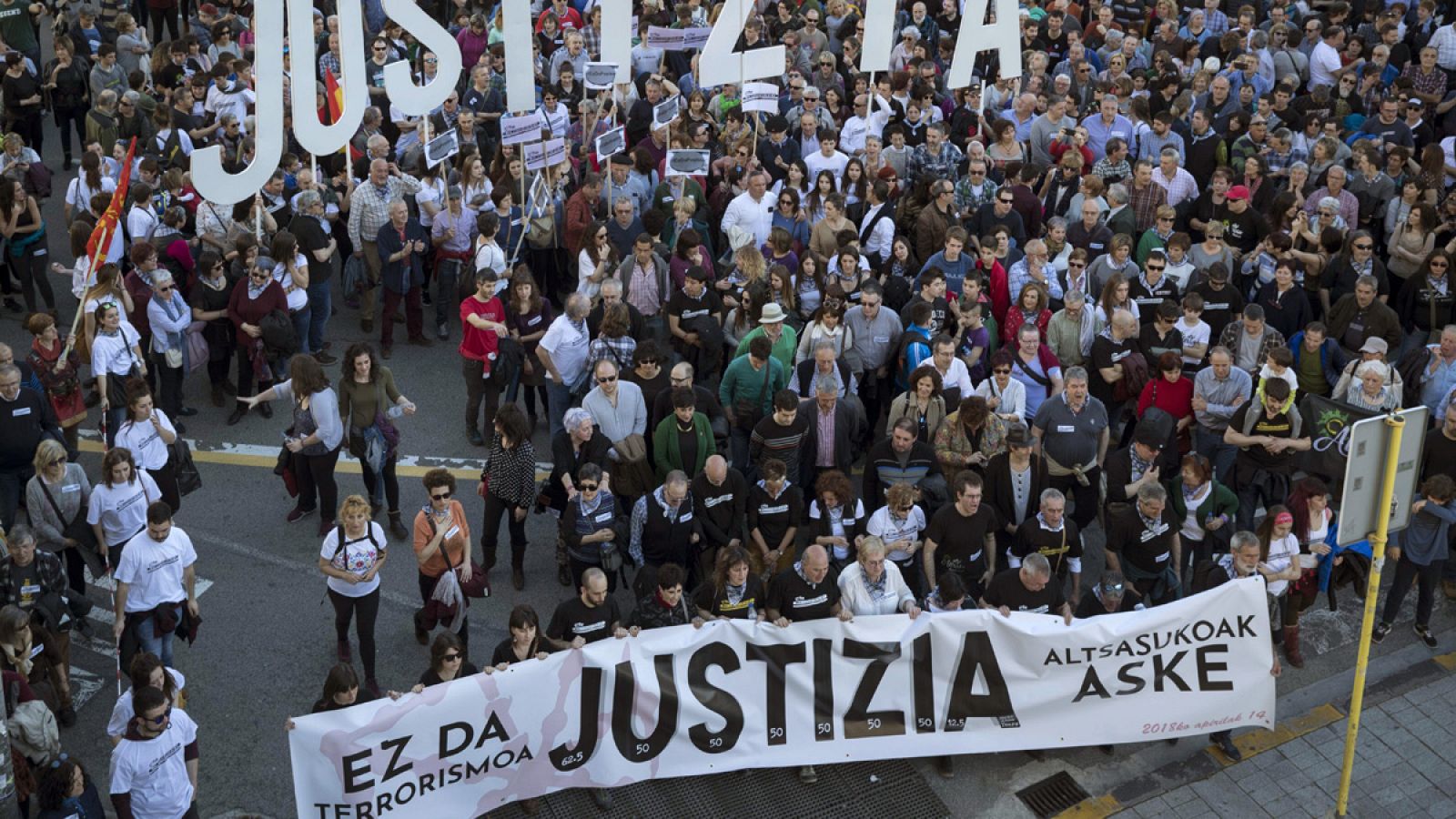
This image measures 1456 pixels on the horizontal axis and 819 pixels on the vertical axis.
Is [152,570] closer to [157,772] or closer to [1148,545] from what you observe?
[157,772]

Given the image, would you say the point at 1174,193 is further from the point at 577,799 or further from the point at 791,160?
the point at 577,799

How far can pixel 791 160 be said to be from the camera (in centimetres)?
1711

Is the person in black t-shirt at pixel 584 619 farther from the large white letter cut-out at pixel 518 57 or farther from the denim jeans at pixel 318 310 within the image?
the large white letter cut-out at pixel 518 57

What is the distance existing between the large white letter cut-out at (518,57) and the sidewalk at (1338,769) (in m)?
7.98

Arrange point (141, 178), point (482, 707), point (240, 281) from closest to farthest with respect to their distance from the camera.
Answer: point (482, 707)
point (240, 281)
point (141, 178)

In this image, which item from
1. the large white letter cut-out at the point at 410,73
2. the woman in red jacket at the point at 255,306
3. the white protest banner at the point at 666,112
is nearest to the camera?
the woman in red jacket at the point at 255,306

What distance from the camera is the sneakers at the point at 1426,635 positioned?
12047mm

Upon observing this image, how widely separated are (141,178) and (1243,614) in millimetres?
10591

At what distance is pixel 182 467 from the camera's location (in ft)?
40.0

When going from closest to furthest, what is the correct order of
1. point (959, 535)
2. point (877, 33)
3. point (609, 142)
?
point (959, 535), point (609, 142), point (877, 33)

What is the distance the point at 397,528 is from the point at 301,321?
2.74 m

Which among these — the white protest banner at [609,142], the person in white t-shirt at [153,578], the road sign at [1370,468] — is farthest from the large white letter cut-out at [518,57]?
the road sign at [1370,468]

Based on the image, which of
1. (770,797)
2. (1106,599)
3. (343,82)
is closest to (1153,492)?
(1106,599)

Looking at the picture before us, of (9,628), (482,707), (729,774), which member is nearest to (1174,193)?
(729,774)
